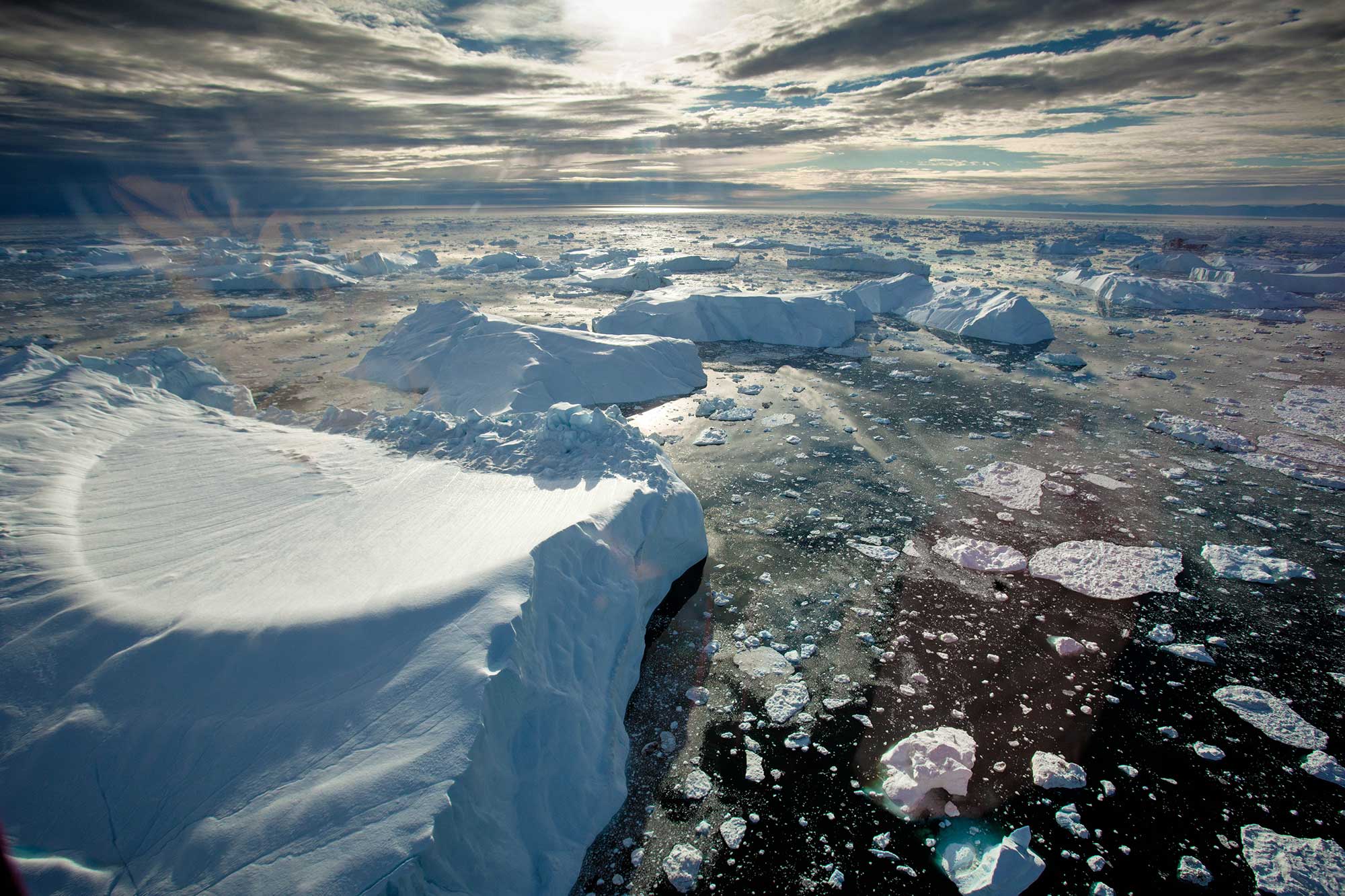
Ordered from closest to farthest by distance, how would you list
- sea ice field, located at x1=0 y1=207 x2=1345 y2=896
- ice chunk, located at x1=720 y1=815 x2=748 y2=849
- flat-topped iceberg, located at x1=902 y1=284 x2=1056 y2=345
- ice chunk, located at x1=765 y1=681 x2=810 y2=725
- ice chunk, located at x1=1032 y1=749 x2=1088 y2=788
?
sea ice field, located at x1=0 y1=207 x2=1345 y2=896
ice chunk, located at x1=720 y1=815 x2=748 y2=849
ice chunk, located at x1=1032 y1=749 x2=1088 y2=788
ice chunk, located at x1=765 y1=681 x2=810 y2=725
flat-topped iceberg, located at x1=902 y1=284 x2=1056 y2=345

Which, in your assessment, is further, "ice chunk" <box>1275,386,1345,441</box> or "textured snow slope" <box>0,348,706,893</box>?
"ice chunk" <box>1275,386,1345,441</box>

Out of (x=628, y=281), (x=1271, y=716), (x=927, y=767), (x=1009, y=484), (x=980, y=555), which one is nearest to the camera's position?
(x=927, y=767)

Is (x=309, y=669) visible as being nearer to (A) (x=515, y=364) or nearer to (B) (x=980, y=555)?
(B) (x=980, y=555)

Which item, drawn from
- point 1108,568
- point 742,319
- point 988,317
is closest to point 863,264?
point 988,317

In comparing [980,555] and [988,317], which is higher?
[980,555]

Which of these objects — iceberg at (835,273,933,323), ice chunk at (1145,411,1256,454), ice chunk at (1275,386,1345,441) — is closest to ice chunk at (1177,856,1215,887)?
ice chunk at (1145,411,1256,454)

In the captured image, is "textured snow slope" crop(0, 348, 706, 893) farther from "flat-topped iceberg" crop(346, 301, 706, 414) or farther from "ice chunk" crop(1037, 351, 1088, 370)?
"ice chunk" crop(1037, 351, 1088, 370)

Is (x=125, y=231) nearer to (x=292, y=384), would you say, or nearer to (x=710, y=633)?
(x=292, y=384)
